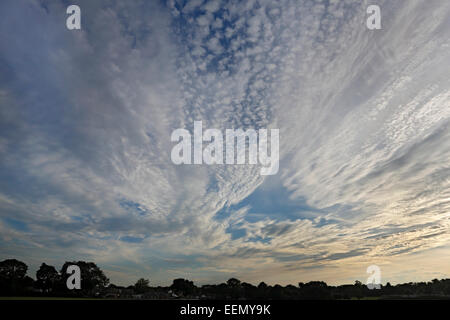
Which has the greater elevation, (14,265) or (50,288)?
(14,265)
